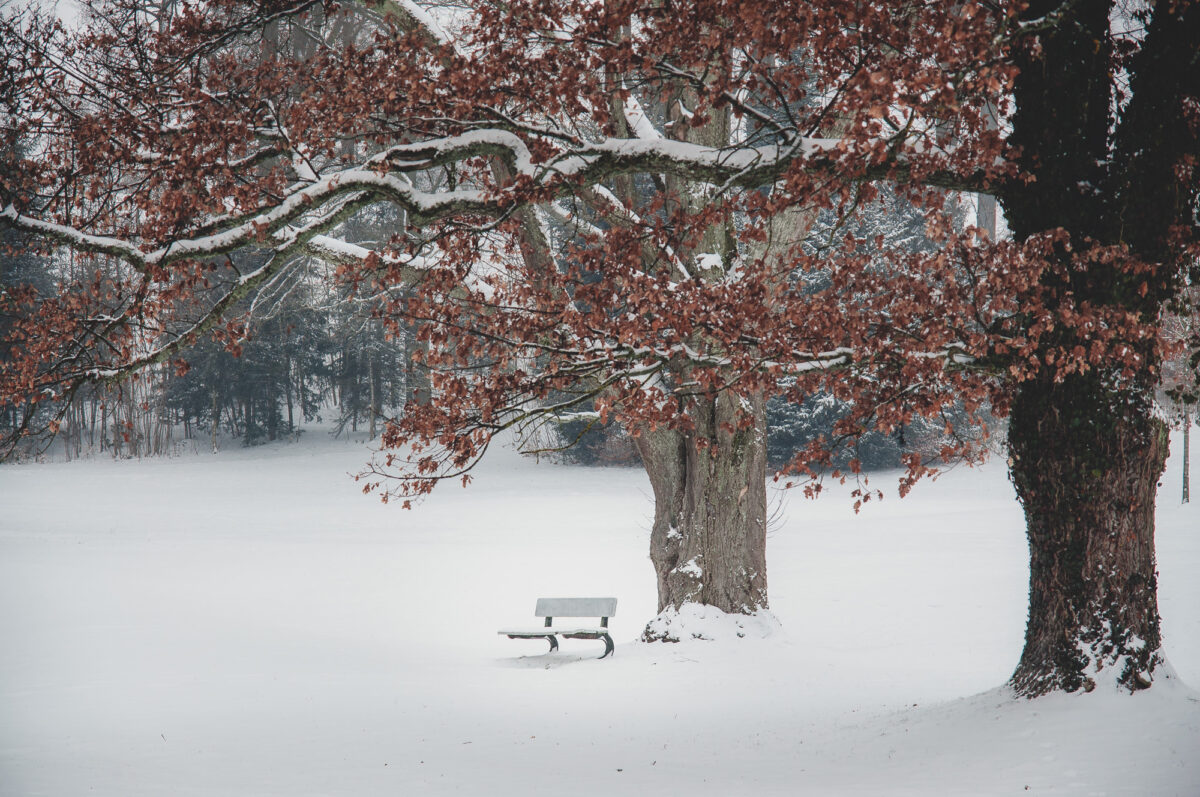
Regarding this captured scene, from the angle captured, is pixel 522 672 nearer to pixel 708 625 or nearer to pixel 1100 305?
pixel 708 625

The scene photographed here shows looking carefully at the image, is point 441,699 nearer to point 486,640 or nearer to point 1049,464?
point 486,640

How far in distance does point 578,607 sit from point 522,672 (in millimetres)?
1216

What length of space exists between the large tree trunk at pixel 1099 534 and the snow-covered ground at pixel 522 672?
0.25m

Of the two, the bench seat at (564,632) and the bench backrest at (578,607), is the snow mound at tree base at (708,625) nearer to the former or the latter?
the bench seat at (564,632)

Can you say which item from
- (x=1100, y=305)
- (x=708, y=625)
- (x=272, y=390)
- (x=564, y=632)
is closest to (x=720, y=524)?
(x=708, y=625)

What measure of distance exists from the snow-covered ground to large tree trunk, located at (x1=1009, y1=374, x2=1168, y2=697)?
25cm

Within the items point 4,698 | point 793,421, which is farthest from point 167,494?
point 4,698

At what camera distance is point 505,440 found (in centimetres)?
4209

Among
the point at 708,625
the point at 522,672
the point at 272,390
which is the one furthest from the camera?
the point at 272,390

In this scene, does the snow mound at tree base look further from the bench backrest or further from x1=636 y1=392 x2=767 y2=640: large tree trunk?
the bench backrest

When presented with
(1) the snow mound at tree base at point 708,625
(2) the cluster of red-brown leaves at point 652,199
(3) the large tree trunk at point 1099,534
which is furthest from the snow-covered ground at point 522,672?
(2) the cluster of red-brown leaves at point 652,199

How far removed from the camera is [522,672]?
10047 mm

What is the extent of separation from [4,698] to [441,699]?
3918mm

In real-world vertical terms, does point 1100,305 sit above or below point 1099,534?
above
